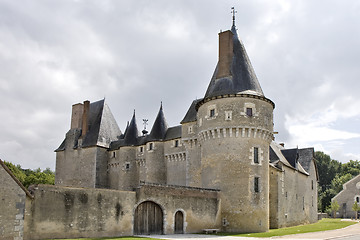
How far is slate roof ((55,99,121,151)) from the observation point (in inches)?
1841

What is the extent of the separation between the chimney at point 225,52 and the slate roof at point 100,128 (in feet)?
67.4

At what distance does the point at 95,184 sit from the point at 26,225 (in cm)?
2674

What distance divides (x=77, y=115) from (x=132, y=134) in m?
9.90

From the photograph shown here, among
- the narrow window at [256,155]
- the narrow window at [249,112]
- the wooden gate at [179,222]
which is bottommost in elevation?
the wooden gate at [179,222]

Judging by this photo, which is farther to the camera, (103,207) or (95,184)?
(95,184)

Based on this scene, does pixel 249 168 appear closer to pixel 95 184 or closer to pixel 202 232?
pixel 202 232

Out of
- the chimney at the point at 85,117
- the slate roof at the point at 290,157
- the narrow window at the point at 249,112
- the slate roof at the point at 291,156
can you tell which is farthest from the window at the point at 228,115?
the chimney at the point at 85,117

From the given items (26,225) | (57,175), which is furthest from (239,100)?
(57,175)

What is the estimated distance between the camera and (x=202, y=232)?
88.2ft

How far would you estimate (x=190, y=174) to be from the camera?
121 ft

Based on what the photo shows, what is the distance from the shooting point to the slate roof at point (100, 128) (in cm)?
4675

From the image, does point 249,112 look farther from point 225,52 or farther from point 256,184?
point 225,52

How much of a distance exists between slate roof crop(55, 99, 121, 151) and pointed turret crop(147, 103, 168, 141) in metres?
8.13

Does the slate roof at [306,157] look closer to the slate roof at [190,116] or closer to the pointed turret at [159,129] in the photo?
the slate roof at [190,116]
